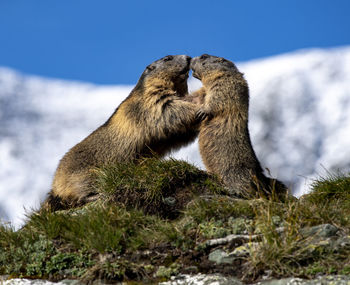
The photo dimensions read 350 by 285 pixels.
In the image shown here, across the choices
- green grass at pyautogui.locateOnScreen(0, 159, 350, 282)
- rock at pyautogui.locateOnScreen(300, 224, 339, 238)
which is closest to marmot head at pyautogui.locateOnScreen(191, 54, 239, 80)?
green grass at pyautogui.locateOnScreen(0, 159, 350, 282)

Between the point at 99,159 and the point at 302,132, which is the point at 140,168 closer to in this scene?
the point at 99,159

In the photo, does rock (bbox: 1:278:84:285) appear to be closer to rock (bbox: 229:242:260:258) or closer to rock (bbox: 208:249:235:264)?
rock (bbox: 208:249:235:264)

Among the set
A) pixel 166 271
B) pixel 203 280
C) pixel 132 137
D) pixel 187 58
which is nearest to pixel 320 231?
pixel 203 280

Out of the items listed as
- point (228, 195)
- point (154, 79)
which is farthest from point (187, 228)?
point (154, 79)

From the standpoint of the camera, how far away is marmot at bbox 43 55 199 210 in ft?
36.4

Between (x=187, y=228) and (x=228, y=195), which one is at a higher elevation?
(x=228, y=195)

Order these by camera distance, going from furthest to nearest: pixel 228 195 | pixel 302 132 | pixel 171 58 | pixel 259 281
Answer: pixel 302 132 < pixel 171 58 < pixel 228 195 < pixel 259 281

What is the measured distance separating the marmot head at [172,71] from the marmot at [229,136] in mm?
617

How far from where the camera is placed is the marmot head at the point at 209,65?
1172cm

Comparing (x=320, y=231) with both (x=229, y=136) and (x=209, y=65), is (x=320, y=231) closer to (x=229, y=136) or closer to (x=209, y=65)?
(x=229, y=136)

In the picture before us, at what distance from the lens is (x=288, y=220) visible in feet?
24.9

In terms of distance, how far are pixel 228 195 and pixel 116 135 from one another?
108 inches

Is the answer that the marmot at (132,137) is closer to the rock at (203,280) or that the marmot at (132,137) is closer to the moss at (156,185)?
the moss at (156,185)

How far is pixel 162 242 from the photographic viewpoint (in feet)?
25.6
